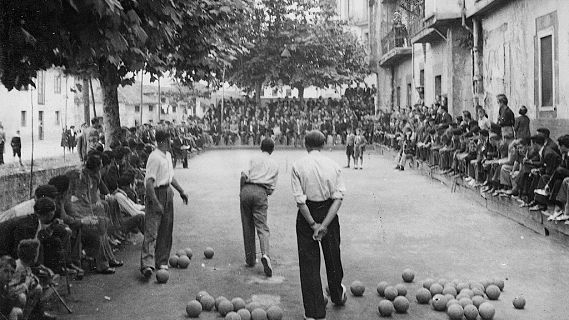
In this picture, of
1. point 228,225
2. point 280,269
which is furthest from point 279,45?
point 280,269

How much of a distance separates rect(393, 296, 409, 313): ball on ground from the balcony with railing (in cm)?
2961

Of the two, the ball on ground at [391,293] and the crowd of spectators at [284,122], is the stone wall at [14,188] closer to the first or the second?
the ball on ground at [391,293]

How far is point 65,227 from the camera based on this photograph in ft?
25.0

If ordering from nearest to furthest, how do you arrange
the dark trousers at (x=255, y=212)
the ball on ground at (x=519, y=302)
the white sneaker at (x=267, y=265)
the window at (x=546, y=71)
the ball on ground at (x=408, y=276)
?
the ball on ground at (x=519, y=302)
the ball on ground at (x=408, y=276)
the white sneaker at (x=267, y=265)
the dark trousers at (x=255, y=212)
the window at (x=546, y=71)

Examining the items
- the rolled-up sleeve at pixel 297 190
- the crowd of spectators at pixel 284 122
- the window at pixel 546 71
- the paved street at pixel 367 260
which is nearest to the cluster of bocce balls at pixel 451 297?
the paved street at pixel 367 260

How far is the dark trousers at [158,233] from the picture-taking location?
29.5ft

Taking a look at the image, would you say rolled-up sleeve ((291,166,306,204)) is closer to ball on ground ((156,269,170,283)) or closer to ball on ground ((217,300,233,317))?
ball on ground ((217,300,233,317))

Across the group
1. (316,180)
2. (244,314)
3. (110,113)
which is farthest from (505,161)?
(110,113)

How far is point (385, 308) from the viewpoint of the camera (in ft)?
23.5

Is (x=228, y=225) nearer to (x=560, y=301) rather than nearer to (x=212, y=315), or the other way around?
(x=212, y=315)

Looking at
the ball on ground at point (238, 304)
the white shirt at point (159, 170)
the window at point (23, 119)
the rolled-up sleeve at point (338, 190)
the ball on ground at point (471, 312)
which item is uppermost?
the window at point (23, 119)

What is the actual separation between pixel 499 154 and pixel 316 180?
982cm

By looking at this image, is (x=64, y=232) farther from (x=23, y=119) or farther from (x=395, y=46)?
(x=23, y=119)

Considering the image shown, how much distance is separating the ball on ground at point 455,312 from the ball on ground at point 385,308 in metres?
0.57
